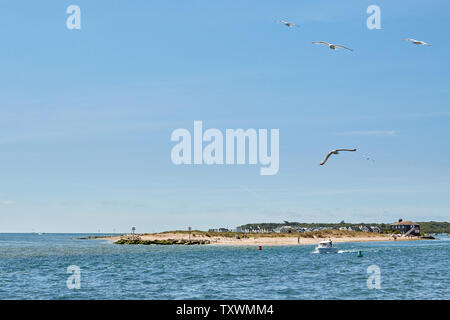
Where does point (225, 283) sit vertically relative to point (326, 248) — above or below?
above

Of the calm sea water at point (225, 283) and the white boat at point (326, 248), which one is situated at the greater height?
the calm sea water at point (225, 283)

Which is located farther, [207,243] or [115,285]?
[207,243]

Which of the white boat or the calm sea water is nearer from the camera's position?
the calm sea water

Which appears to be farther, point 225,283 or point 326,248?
point 326,248

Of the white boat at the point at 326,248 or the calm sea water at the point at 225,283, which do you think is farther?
the white boat at the point at 326,248

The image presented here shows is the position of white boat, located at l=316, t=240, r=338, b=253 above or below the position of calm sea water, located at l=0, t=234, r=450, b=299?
below
